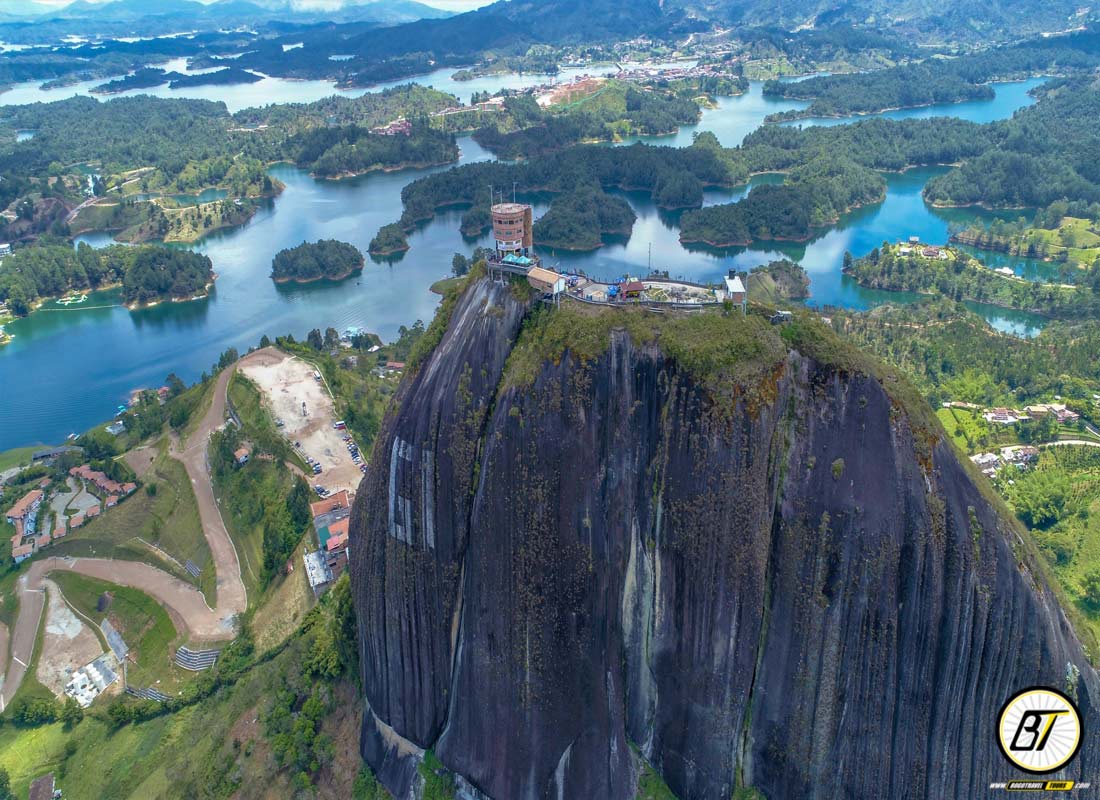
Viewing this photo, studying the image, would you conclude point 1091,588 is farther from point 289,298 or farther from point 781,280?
point 289,298

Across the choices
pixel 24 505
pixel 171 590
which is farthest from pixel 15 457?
pixel 171 590

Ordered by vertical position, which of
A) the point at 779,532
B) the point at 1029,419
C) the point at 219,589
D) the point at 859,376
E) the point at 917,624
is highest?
the point at 859,376

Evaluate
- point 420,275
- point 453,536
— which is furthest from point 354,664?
point 420,275

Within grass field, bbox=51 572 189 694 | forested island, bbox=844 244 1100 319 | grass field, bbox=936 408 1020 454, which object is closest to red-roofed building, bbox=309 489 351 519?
grass field, bbox=51 572 189 694

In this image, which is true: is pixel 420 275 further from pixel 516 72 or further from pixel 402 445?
pixel 516 72

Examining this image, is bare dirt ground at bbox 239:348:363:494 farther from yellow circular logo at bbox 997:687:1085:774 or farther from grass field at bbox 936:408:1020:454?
grass field at bbox 936:408:1020:454

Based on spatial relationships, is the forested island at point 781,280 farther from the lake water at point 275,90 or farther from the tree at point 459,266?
the lake water at point 275,90
